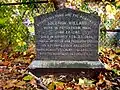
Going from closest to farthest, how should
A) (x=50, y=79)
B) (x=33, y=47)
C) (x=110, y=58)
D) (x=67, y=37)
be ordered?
(x=50, y=79) < (x=67, y=37) < (x=110, y=58) < (x=33, y=47)

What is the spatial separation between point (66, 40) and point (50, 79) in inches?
24.0

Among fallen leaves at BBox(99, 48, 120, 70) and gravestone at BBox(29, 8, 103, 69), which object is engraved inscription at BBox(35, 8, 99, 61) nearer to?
gravestone at BBox(29, 8, 103, 69)

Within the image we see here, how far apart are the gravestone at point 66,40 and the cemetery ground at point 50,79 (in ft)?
0.60

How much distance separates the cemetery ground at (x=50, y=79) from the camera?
14.4 ft

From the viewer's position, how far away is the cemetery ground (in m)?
4.39

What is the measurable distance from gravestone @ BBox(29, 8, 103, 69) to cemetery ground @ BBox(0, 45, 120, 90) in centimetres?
18

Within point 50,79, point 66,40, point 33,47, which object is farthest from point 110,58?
point 33,47

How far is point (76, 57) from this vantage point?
5.07 metres

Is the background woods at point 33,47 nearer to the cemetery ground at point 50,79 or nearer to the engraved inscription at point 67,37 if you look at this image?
the cemetery ground at point 50,79

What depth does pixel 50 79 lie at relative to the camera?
195 inches

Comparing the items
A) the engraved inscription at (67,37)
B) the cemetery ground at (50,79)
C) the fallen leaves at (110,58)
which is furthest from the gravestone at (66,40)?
the fallen leaves at (110,58)

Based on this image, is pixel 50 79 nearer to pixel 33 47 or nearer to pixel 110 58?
pixel 110 58

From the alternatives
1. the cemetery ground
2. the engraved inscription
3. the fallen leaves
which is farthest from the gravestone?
the fallen leaves

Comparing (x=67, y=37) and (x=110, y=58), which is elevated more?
(x=67, y=37)
